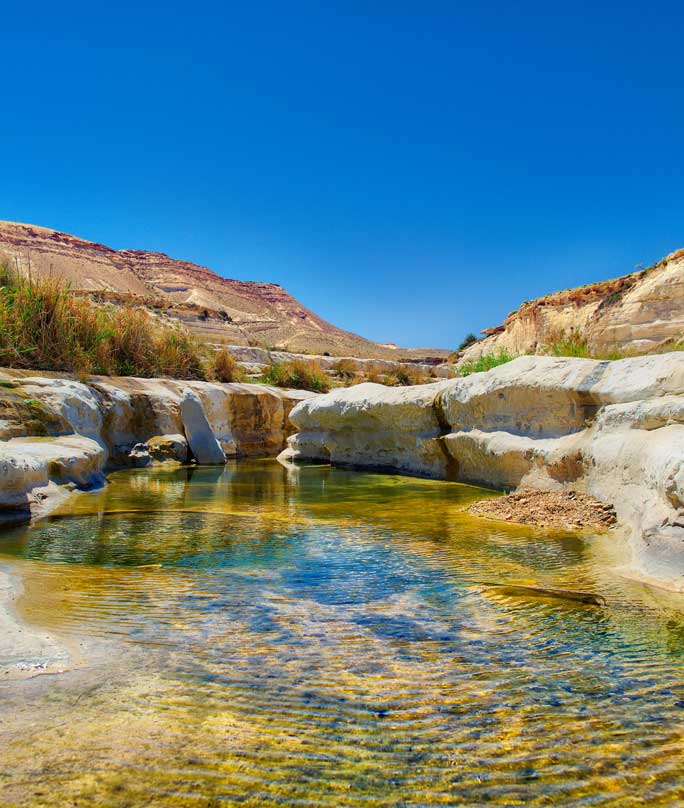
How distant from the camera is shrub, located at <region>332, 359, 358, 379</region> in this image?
2012 cm

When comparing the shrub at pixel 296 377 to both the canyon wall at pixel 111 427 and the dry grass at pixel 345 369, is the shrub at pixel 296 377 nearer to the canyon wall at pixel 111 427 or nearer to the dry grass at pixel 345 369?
the canyon wall at pixel 111 427

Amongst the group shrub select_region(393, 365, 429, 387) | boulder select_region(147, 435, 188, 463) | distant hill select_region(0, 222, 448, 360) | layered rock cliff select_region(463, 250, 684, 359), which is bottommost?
boulder select_region(147, 435, 188, 463)

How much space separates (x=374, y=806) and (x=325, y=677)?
74cm

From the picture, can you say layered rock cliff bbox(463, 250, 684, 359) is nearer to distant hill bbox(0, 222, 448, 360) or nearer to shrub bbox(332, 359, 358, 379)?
shrub bbox(332, 359, 358, 379)

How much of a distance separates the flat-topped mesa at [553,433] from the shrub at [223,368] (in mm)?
4399

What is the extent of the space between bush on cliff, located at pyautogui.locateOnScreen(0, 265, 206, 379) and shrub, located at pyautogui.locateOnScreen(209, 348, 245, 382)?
1.95ft

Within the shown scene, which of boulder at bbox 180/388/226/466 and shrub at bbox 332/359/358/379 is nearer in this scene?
boulder at bbox 180/388/226/466

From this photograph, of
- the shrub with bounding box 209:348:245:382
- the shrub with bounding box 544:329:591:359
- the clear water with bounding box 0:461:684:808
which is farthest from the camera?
the shrub with bounding box 209:348:245:382

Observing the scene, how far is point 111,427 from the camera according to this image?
9.98 meters

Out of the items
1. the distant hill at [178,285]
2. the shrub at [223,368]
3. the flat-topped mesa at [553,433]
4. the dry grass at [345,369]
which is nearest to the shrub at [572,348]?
the flat-topped mesa at [553,433]

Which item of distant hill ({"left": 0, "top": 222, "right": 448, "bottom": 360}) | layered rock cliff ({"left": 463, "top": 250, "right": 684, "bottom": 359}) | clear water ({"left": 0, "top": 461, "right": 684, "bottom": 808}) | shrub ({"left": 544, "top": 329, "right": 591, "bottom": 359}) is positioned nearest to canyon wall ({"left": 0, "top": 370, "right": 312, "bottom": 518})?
clear water ({"left": 0, "top": 461, "right": 684, "bottom": 808})

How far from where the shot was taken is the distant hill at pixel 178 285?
172ft

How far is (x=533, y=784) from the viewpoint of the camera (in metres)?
1.54

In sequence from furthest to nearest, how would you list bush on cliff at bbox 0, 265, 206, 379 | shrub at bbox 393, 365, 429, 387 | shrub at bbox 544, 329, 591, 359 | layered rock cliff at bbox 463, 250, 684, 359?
layered rock cliff at bbox 463, 250, 684, 359
shrub at bbox 393, 365, 429, 387
bush on cliff at bbox 0, 265, 206, 379
shrub at bbox 544, 329, 591, 359
